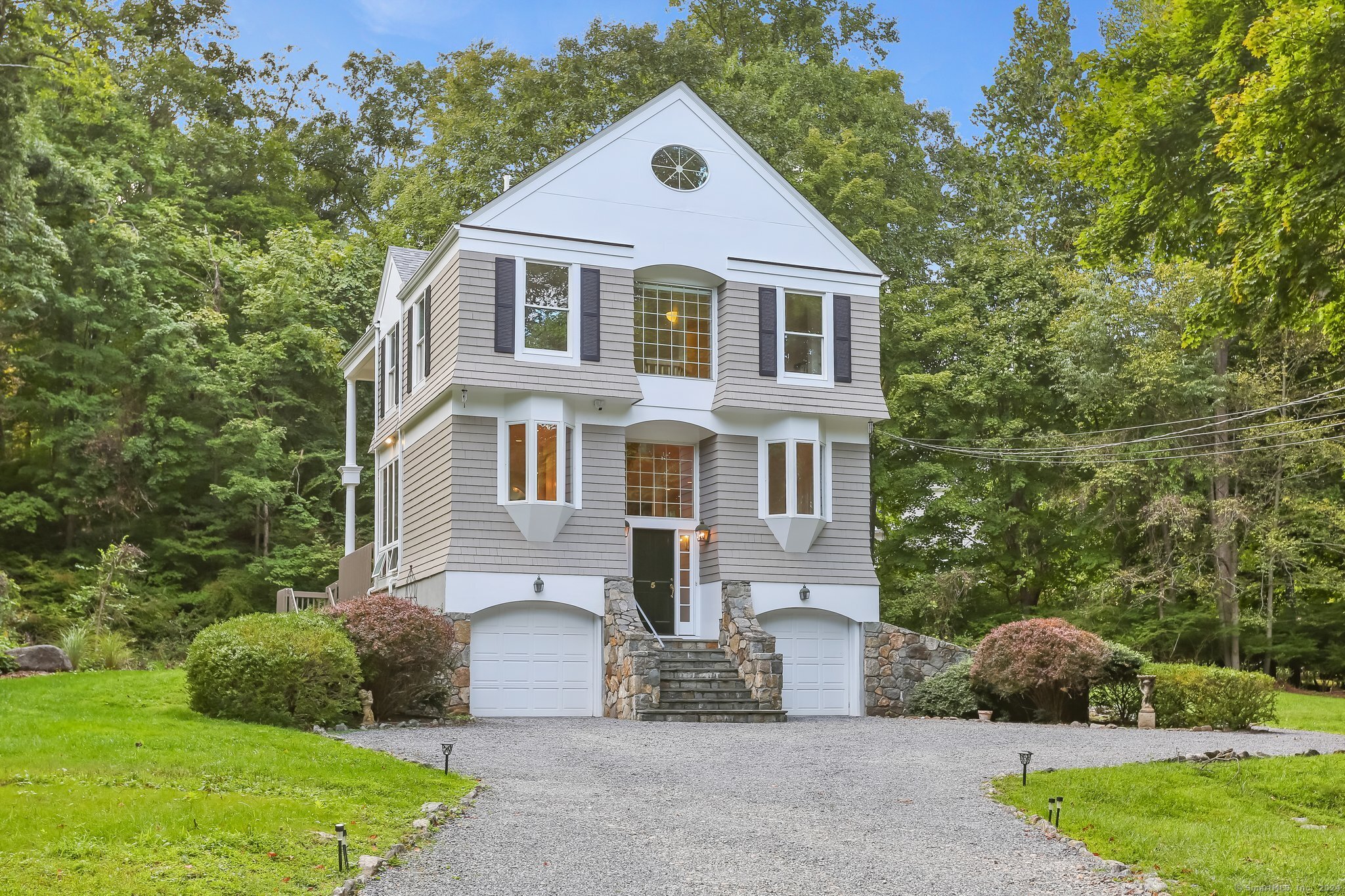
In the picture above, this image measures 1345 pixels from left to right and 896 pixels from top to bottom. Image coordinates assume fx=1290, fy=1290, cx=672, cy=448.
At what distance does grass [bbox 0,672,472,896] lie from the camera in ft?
22.9

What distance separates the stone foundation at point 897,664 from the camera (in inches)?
832

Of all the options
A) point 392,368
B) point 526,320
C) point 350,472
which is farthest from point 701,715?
point 392,368

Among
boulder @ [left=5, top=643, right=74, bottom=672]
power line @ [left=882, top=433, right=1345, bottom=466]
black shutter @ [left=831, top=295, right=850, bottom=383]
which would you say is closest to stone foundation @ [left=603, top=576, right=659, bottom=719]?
black shutter @ [left=831, top=295, right=850, bottom=383]

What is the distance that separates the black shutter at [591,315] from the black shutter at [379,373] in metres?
5.83

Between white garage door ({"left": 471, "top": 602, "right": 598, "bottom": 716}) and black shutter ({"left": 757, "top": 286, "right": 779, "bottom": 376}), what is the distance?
4987 millimetres

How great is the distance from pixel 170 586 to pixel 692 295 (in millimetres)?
14869

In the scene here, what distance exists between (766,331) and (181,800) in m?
14.2

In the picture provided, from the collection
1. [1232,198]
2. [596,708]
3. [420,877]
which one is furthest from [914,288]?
[420,877]

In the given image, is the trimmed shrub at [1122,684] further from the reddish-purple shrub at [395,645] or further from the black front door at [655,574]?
the reddish-purple shrub at [395,645]

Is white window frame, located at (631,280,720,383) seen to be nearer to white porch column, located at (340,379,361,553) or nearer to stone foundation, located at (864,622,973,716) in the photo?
stone foundation, located at (864,622,973,716)

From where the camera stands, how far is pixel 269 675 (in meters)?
→ 14.1

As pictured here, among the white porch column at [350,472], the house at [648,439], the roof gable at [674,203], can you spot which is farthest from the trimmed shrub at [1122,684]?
the white porch column at [350,472]

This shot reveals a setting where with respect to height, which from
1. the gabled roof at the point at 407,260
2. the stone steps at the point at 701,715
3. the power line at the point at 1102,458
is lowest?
the stone steps at the point at 701,715

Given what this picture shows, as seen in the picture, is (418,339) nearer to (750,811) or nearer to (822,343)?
(822,343)
